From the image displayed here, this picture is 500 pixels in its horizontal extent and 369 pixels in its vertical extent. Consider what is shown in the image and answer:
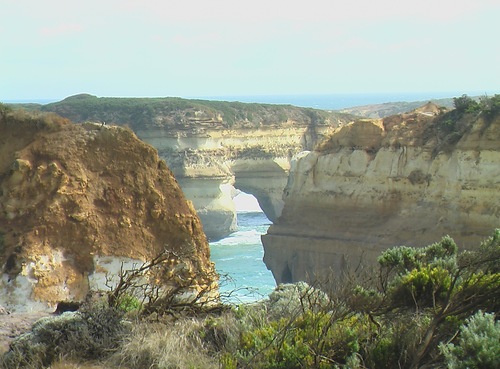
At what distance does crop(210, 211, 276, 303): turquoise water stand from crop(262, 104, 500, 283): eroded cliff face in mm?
2614

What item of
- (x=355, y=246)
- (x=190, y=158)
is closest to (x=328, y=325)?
(x=355, y=246)

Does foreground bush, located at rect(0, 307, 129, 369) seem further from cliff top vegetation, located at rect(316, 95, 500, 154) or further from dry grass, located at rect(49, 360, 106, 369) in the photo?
cliff top vegetation, located at rect(316, 95, 500, 154)

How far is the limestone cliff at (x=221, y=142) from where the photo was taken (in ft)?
209

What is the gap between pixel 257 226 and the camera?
68.9 meters

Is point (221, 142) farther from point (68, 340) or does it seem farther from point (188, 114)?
point (68, 340)

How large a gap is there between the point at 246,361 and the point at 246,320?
1.09 m

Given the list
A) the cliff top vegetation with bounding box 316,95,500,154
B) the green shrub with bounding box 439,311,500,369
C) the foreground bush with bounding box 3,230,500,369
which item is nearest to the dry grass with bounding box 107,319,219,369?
the foreground bush with bounding box 3,230,500,369

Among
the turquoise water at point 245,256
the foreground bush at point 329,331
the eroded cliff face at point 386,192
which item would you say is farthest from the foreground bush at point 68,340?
the turquoise water at point 245,256

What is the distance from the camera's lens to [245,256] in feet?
175

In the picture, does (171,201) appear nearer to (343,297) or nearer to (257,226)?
(343,297)

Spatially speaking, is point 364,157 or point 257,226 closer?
point 364,157

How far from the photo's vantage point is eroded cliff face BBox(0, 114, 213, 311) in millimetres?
15641

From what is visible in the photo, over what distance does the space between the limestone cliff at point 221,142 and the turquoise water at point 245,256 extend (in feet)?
5.57

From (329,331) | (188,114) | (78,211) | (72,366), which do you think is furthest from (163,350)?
(188,114)
